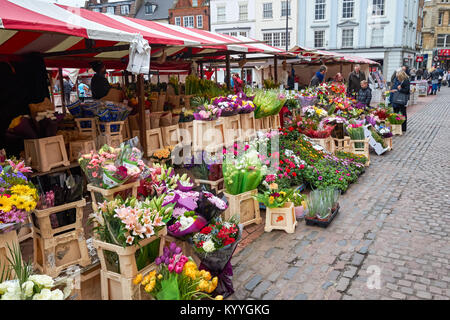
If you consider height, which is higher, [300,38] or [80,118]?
[300,38]

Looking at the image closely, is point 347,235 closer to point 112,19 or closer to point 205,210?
point 205,210

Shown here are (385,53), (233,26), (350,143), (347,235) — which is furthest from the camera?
(233,26)

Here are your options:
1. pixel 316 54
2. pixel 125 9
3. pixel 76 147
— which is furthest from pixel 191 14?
pixel 76 147

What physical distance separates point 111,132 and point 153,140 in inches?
32.4

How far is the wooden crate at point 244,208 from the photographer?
4887 millimetres

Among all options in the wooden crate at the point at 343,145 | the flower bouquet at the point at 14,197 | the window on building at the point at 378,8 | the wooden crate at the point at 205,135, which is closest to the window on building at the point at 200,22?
the window on building at the point at 378,8

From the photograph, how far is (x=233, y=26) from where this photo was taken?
38.3 meters

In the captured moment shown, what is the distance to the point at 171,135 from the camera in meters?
6.99

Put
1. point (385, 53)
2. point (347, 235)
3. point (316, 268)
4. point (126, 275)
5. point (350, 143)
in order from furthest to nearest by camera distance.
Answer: point (385, 53) < point (350, 143) < point (347, 235) < point (316, 268) < point (126, 275)

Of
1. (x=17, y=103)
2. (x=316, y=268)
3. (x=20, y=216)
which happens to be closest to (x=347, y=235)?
(x=316, y=268)

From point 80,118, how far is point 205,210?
3.49m

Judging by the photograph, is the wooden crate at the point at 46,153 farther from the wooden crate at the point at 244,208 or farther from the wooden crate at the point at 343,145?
the wooden crate at the point at 343,145

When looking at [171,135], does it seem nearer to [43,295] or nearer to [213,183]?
[213,183]

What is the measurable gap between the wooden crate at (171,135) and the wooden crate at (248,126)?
53.7 inches
